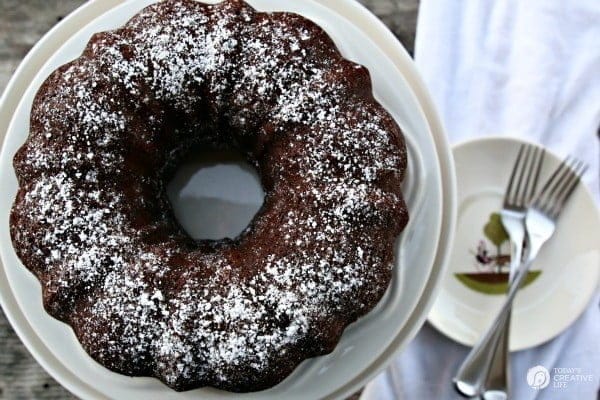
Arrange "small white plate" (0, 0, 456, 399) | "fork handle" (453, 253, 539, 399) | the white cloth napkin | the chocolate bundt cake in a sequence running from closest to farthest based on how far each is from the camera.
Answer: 1. the chocolate bundt cake
2. "small white plate" (0, 0, 456, 399)
3. "fork handle" (453, 253, 539, 399)
4. the white cloth napkin

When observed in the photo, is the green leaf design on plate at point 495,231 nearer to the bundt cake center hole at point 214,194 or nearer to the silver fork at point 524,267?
the silver fork at point 524,267

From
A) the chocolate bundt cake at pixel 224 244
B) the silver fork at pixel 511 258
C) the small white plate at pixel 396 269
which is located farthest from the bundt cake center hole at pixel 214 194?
the silver fork at pixel 511 258

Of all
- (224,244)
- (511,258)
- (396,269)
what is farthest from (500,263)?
(224,244)

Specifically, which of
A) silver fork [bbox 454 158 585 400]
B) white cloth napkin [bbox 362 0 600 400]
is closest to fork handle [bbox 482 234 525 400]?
silver fork [bbox 454 158 585 400]

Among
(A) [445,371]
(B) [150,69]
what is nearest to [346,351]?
(A) [445,371]

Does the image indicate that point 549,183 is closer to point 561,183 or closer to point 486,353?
point 561,183

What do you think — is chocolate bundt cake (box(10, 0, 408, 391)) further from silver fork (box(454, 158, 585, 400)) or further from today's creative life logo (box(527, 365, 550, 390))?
today's creative life logo (box(527, 365, 550, 390))
